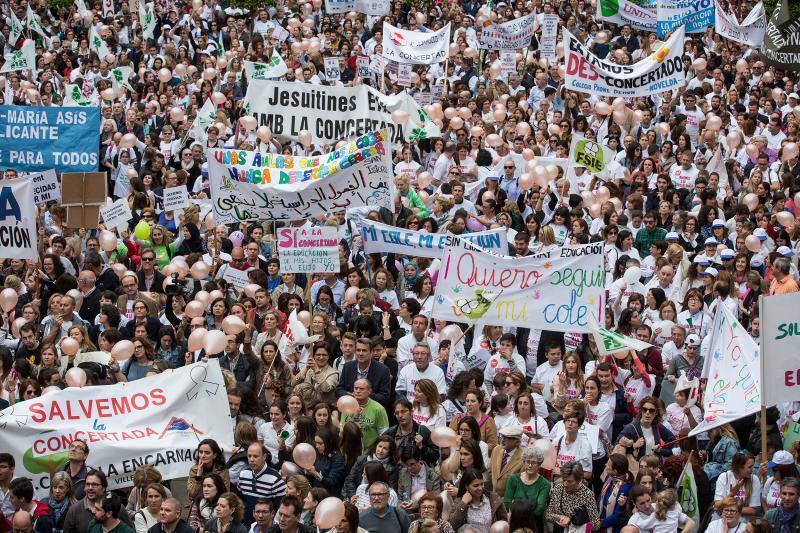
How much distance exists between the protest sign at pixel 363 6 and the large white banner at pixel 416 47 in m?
3.73

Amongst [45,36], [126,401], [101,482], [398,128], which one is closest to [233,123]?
[398,128]

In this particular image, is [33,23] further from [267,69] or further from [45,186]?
[45,186]

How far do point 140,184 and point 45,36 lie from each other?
10027 millimetres

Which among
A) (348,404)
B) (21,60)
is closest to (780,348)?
(348,404)

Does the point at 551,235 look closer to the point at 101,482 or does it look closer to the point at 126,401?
the point at 126,401

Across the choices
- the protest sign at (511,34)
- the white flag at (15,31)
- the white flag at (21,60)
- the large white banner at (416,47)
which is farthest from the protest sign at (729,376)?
the white flag at (15,31)

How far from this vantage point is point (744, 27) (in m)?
24.6

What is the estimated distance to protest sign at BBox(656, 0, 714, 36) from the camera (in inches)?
988

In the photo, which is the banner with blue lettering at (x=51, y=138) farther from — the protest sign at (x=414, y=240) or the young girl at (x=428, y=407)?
the young girl at (x=428, y=407)

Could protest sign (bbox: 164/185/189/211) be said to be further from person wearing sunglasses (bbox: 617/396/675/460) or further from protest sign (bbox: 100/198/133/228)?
person wearing sunglasses (bbox: 617/396/675/460)

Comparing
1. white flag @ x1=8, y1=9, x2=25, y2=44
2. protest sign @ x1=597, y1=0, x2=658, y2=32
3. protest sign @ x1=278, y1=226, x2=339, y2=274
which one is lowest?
white flag @ x1=8, y1=9, x2=25, y2=44

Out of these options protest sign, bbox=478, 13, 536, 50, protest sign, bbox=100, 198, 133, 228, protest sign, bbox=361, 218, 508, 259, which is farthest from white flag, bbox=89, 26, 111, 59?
protest sign, bbox=361, 218, 508, 259

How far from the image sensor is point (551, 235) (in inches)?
655

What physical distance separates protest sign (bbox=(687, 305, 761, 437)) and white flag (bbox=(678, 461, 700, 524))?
33cm
